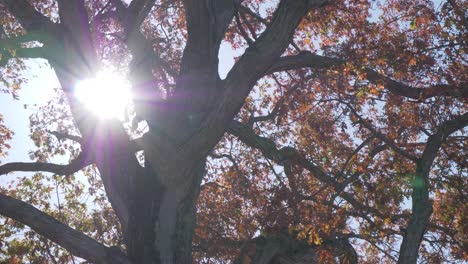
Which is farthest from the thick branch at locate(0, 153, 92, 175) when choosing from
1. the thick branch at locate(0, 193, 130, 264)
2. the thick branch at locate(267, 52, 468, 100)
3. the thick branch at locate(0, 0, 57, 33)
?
the thick branch at locate(267, 52, 468, 100)

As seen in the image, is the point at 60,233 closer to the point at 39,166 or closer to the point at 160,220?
the point at 160,220

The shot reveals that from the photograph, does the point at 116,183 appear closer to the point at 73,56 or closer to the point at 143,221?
the point at 143,221

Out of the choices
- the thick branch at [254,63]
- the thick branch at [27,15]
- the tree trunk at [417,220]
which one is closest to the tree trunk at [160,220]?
the thick branch at [254,63]

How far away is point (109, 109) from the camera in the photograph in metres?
8.20

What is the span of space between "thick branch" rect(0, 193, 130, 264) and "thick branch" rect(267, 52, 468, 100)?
4.07 metres

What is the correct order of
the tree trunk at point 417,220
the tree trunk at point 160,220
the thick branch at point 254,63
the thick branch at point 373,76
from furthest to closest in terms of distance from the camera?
the thick branch at point 373,76, the tree trunk at point 160,220, the thick branch at point 254,63, the tree trunk at point 417,220

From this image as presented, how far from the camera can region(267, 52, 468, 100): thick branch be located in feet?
27.4

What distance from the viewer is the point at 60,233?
689 centimetres

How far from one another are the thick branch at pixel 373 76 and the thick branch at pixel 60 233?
4.07m

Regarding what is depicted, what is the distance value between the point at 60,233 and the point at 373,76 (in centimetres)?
608

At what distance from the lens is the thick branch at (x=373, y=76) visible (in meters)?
8.34

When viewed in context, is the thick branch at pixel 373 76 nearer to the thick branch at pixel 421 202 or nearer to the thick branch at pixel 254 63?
the thick branch at pixel 421 202

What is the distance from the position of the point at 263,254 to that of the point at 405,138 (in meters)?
3.84

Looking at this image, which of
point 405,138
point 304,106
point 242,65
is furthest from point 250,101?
point 242,65
